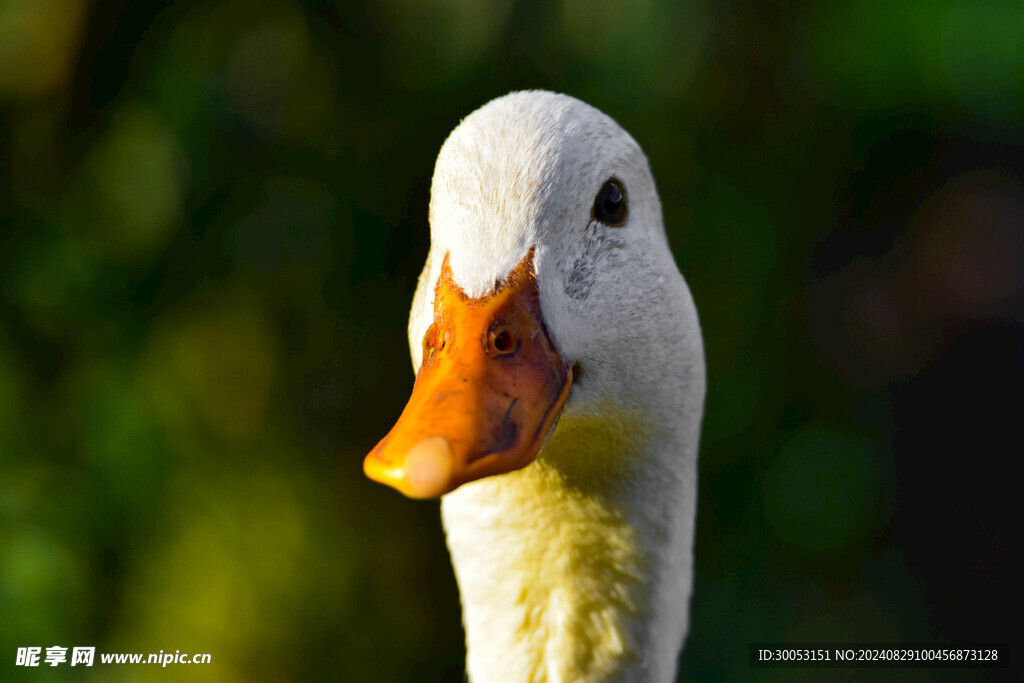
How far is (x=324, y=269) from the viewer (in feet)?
8.80

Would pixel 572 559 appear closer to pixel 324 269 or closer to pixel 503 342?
pixel 503 342

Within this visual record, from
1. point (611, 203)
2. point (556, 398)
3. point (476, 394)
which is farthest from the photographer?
point (611, 203)

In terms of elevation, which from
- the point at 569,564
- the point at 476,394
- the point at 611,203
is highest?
the point at 611,203

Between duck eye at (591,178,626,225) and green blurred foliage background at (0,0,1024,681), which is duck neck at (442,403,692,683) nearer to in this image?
duck eye at (591,178,626,225)

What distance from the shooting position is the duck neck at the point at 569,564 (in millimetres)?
1247

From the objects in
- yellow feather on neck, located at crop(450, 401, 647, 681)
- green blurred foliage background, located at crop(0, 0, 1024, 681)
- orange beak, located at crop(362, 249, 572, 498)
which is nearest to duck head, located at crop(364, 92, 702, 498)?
orange beak, located at crop(362, 249, 572, 498)

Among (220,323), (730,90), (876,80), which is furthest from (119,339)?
(876,80)

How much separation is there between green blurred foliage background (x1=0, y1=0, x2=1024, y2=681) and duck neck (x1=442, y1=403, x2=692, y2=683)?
150 centimetres

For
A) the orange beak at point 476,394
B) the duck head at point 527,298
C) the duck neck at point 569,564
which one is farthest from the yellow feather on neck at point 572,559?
the orange beak at point 476,394

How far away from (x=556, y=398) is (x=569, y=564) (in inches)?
16.4

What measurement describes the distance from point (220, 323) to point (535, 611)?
1797 millimetres

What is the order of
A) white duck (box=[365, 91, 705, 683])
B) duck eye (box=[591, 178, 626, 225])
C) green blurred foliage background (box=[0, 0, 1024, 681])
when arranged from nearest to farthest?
white duck (box=[365, 91, 705, 683])
duck eye (box=[591, 178, 626, 225])
green blurred foliage background (box=[0, 0, 1024, 681])

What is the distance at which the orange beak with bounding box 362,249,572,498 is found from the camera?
2.62 ft

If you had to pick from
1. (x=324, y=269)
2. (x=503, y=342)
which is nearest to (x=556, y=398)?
(x=503, y=342)
